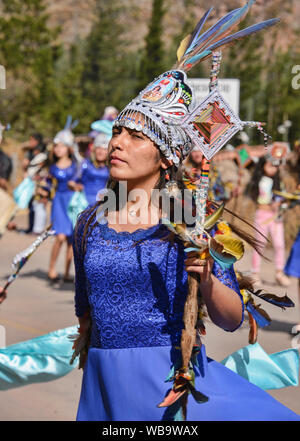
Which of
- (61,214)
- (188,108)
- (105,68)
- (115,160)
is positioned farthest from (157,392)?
(105,68)

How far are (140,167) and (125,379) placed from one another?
0.75 m

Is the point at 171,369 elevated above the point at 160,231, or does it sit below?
below

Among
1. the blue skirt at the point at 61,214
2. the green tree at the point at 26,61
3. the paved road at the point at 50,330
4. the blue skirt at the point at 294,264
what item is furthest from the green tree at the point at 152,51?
the blue skirt at the point at 294,264

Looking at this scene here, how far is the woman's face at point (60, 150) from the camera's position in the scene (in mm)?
9109

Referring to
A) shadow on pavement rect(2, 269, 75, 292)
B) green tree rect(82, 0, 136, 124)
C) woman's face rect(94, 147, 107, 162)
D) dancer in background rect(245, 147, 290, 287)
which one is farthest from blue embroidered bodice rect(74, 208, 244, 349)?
green tree rect(82, 0, 136, 124)

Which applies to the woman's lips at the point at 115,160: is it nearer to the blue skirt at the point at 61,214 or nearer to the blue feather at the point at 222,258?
the blue feather at the point at 222,258

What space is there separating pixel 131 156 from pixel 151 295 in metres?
0.50

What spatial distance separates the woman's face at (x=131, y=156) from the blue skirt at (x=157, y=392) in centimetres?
62

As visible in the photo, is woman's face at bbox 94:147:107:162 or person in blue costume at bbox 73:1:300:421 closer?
person in blue costume at bbox 73:1:300:421

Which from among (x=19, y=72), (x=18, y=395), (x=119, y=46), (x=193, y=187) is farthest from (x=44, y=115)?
(x=193, y=187)

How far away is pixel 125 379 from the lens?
243 centimetres

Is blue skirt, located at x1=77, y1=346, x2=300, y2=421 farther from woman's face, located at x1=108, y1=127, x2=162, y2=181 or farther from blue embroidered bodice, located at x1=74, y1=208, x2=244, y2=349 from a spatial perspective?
woman's face, located at x1=108, y1=127, x2=162, y2=181

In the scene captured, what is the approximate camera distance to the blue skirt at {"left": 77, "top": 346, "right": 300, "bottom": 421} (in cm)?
235
